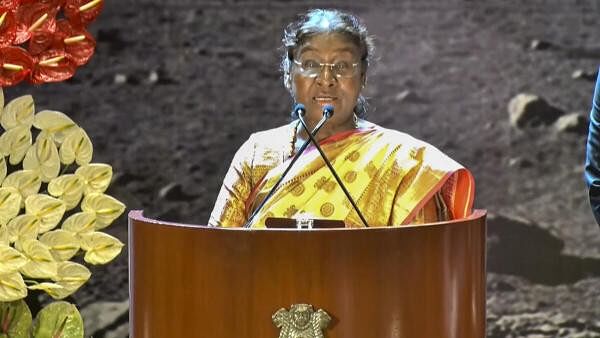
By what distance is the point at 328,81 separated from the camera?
222 centimetres

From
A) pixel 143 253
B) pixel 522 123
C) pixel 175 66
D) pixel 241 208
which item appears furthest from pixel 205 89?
pixel 143 253

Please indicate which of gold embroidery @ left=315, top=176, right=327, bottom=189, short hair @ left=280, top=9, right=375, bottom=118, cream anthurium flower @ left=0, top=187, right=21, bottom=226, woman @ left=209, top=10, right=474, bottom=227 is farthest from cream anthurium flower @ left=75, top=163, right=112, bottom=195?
short hair @ left=280, top=9, right=375, bottom=118

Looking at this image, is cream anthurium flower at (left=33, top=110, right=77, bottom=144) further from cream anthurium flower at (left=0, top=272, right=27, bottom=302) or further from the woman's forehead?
the woman's forehead

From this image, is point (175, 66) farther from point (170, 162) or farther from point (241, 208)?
point (241, 208)

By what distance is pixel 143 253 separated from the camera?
5.37 ft

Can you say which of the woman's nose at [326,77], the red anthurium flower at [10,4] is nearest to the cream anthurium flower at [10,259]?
the red anthurium flower at [10,4]

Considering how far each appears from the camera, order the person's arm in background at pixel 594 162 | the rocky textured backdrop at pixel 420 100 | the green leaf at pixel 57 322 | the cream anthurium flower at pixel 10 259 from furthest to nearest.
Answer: the rocky textured backdrop at pixel 420 100 < the person's arm in background at pixel 594 162 < the green leaf at pixel 57 322 < the cream anthurium flower at pixel 10 259

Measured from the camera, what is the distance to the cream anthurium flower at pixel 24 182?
1470mm

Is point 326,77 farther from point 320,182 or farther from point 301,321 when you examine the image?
point 301,321

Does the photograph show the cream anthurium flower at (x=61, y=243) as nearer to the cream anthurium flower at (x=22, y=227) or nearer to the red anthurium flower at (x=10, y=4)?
the cream anthurium flower at (x=22, y=227)

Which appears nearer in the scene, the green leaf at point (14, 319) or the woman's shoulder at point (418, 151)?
the green leaf at point (14, 319)

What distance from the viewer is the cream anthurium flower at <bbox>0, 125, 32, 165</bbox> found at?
58.0 inches

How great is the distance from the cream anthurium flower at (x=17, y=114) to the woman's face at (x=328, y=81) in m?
0.87

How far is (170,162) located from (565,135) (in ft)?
4.59
